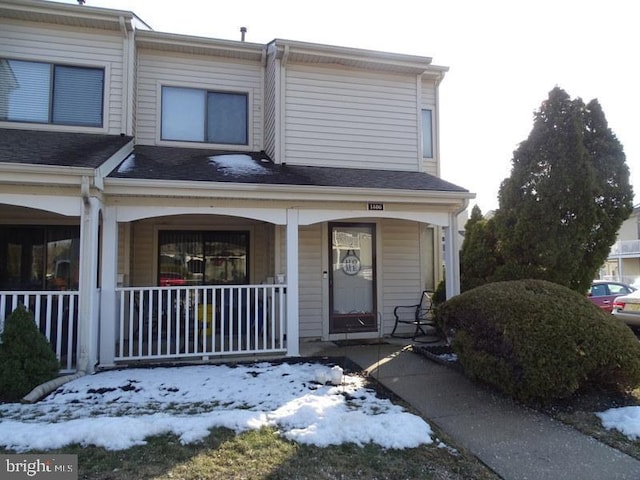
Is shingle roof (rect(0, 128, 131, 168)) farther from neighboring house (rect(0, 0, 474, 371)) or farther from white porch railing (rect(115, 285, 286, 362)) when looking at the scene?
white porch railing (rect(115, 285, 286, 362))

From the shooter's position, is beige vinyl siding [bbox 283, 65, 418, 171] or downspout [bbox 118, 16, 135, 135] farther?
beige vinyl siding [bbox 283, 65, 418, 171]

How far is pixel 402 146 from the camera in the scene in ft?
28.2

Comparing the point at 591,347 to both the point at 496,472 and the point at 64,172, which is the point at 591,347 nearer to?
the point at 496,472

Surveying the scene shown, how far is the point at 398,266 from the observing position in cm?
833

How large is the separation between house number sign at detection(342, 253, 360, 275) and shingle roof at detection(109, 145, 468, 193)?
1.58m

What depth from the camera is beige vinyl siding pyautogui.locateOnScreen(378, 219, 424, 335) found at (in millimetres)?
8227

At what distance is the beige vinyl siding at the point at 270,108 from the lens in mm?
7980

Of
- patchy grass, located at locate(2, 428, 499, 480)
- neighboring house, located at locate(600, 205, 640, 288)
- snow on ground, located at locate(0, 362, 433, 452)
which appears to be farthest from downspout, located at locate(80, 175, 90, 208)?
neighboring house, located at locate(600, 205, 640, 288)

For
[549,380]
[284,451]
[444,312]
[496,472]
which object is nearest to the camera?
[496,472]

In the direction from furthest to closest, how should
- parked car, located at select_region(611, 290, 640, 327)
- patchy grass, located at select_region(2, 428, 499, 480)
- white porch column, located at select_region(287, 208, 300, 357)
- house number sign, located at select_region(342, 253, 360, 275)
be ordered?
parked car, located at select_region(611, 290, 640, 327) < house number sign, located at select_region(342, 253, 360, 275) < white porch column, located at select_region(287, 208, 300, 357) < patchy grass, located at select_region(2, 428, 499, 480)

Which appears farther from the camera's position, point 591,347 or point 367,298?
point 367,298

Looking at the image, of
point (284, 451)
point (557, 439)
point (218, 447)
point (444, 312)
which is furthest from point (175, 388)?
point (557, 439)

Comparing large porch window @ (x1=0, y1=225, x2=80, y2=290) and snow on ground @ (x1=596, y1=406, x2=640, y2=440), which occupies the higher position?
large porch window @ (x1=0, y1=225, x2=80, y2=290)

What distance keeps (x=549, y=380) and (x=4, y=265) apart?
8549 mm
